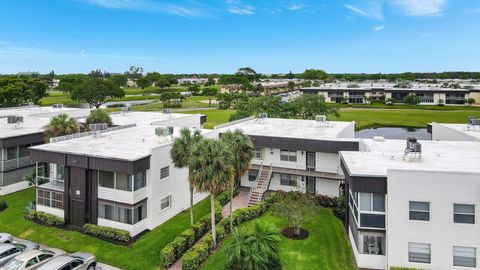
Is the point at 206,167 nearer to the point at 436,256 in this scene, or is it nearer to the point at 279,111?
the point at 436,256

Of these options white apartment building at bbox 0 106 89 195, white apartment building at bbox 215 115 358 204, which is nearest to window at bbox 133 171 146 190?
white apartment building at bbox 215 115 358 204

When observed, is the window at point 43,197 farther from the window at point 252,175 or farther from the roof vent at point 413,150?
the roof vent at point 413,150

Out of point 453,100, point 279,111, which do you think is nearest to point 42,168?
point 279,111

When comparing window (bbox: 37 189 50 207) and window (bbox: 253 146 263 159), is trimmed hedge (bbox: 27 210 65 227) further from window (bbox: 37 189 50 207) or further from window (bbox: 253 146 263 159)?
window (bbox: 253 146 263 159)

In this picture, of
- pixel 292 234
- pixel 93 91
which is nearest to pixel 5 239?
pixel 292 234

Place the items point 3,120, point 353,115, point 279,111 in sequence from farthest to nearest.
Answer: point 353,115
point 279,111
point 3,120

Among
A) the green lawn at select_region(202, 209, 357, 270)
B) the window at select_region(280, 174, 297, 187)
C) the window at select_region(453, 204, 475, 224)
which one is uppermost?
the window at select_region(453, 204, 475, 224)

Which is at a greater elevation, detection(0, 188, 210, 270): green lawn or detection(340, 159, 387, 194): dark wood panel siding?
detection(340, 159, 387, 194): dark wood panel siding
